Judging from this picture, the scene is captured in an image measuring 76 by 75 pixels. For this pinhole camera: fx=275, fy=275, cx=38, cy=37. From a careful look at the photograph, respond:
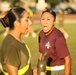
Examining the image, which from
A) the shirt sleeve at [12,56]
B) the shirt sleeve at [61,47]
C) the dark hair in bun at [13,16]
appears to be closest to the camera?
the shirt sleeve at [12,56]

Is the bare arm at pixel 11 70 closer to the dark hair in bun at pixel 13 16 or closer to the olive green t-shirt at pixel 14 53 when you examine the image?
the olive green t-shirt at pixel 14 53

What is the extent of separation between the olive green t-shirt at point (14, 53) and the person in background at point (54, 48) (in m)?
1.00

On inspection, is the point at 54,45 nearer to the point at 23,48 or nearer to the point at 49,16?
the point at 49,16

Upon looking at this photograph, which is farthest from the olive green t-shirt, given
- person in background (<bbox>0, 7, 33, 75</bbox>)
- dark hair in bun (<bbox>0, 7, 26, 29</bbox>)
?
dark hair in bun (<bbox>0, 7, 26, 29</bbox>)

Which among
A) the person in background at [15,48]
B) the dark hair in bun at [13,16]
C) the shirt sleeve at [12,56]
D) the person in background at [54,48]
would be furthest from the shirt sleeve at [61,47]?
the shirt sleeve at [12,56]

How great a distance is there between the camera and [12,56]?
3.14m

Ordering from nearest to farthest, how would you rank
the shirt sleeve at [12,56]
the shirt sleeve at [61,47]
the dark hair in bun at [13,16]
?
the shirt sleeve at [12,56], the dark hair in bun at [13,16], the shirt sleeve at [61,47]

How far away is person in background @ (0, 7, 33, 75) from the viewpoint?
10.3 ft

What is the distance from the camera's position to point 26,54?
334cm

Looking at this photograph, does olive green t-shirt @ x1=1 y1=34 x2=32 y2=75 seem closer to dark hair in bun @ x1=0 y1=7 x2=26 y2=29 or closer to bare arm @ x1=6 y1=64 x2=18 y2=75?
bare arm @ x1=6 y1=64 x2=18 y2=75

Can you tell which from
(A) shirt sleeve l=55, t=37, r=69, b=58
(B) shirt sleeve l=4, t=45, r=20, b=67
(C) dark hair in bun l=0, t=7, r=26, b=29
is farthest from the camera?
(A) shirt sleeve l=55, t=37, r=69, b=58

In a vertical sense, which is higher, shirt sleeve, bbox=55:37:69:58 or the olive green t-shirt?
the olive green t-shirt

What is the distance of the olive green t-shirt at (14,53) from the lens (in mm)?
3148

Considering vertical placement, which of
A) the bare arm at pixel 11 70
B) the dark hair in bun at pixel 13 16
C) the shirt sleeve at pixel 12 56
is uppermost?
the dark hair in bun at pixel 13 16
